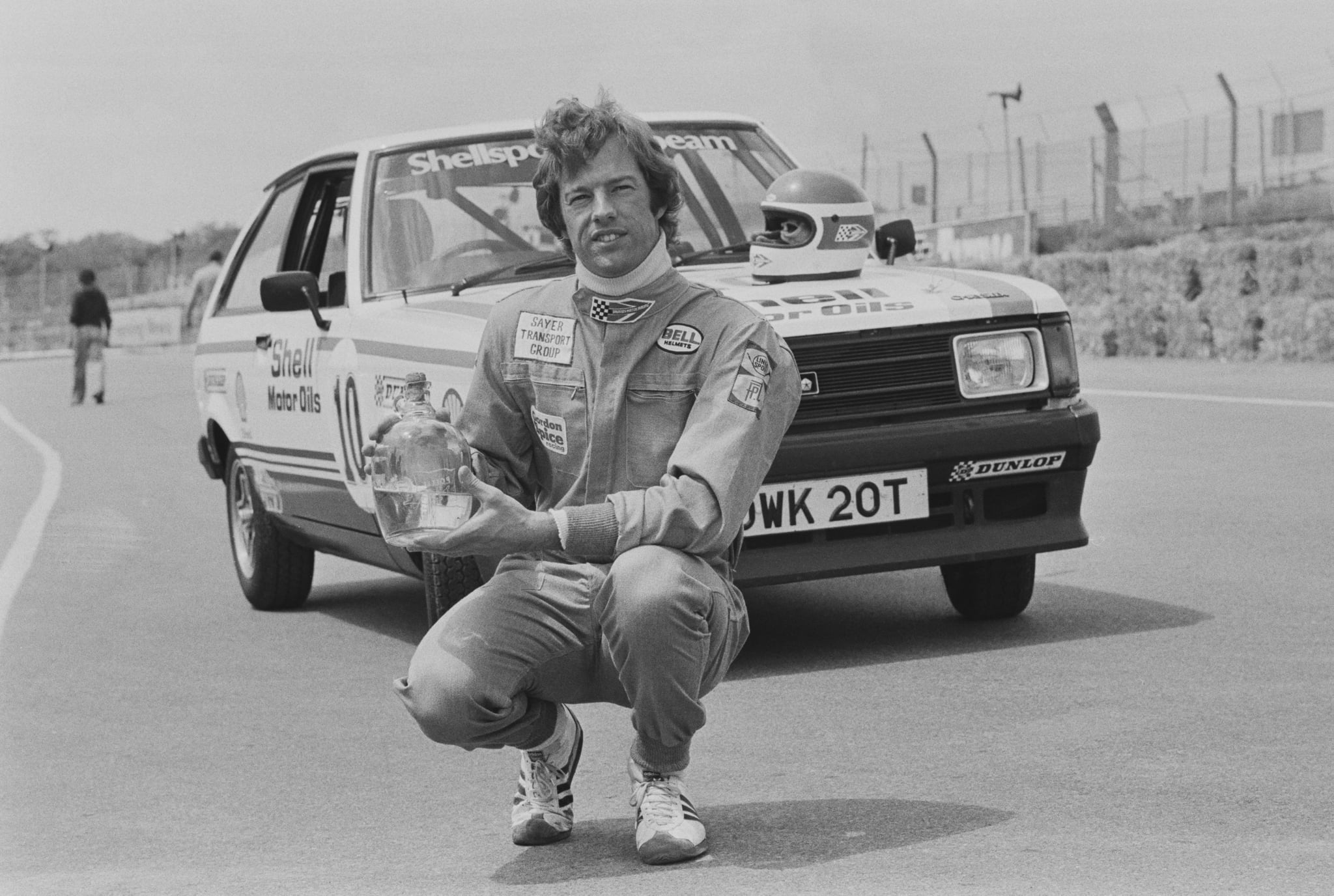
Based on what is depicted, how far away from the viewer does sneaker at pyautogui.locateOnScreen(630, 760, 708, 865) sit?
416 centimetres

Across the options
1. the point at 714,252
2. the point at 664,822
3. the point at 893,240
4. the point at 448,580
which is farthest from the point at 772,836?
the point at 893,240

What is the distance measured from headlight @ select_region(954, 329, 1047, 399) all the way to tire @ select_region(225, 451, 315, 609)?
289cm

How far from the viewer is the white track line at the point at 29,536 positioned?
370 inches

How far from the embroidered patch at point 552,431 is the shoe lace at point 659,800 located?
676mm

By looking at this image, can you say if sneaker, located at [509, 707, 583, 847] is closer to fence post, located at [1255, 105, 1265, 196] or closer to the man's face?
the man's face

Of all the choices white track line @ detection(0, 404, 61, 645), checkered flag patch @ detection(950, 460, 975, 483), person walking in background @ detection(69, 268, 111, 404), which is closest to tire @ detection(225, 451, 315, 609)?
white track line @ detection(0, 404, 61, 645)

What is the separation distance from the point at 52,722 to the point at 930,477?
2693 mm

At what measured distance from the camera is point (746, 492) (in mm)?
4051

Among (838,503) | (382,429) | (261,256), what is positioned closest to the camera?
(382,429)

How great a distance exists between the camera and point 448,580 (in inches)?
235

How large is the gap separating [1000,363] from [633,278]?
2.71m

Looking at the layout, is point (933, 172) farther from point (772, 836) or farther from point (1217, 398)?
point (772, 836)

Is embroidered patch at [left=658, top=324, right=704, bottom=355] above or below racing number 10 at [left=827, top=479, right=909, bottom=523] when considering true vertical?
above

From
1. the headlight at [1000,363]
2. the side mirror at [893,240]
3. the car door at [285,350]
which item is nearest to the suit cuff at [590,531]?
the headlight at [1000,363]
